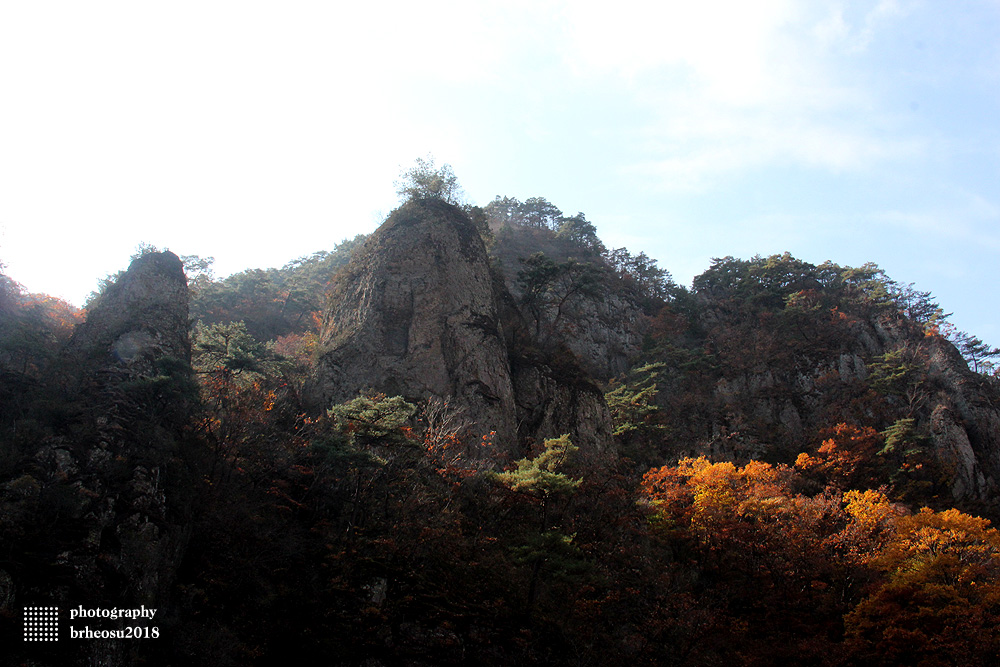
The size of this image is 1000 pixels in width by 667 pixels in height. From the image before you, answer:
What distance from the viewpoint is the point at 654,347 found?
149ft

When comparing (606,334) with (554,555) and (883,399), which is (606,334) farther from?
(554,555)

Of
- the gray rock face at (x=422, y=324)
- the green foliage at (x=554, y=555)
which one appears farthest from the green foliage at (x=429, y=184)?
the green foliage at (x=554, y=555)

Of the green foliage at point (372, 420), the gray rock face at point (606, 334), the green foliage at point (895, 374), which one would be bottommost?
the green foliage at point (372, 420)

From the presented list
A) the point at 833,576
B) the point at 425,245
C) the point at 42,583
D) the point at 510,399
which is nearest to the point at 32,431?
the point at 42,583

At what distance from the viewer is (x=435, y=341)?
27.8m

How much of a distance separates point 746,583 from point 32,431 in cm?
2468

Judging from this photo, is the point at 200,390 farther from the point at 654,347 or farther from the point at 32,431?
the point at 654,347

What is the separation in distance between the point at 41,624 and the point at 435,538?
933cm

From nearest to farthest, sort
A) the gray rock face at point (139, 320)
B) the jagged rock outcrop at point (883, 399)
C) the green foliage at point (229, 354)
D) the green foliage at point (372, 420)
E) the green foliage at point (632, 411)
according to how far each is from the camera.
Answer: the green foliage at point (372, 420)
the gray rock face at point (139, 320)
the green foliage at point (229, 354)
the jagged rock outcrop at point (883, 399)
the green foliage at point (632, 411)

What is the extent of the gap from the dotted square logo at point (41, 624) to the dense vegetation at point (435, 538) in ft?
1.15

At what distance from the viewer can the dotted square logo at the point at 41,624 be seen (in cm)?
1125

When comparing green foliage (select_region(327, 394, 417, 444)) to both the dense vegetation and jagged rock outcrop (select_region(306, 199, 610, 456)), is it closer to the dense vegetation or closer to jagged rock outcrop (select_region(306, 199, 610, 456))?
the dense vegetation

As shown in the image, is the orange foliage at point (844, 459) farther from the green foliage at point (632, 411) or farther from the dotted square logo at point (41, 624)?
the dotted square logo at point (41, 624)

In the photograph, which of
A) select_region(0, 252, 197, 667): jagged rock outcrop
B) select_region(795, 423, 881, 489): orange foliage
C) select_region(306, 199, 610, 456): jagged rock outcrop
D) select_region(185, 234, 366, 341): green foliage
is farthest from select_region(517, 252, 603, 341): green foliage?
select_region(0, 252, 197, 667): jagged rock outcrop
